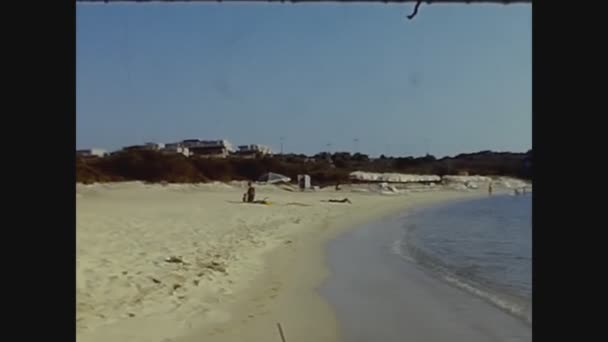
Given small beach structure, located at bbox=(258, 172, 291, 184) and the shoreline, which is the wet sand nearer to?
the shoreline

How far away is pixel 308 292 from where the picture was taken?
9258 millimetres

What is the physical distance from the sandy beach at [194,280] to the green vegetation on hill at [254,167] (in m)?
1.94

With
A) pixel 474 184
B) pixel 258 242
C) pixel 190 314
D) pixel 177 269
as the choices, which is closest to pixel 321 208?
pixel 258 242

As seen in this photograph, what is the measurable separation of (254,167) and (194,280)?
125ft

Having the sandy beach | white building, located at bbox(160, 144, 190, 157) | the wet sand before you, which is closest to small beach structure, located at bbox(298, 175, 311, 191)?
white building, located at bbox(160, 144, 190, 157)

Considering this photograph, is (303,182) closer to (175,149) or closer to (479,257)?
(175,149)

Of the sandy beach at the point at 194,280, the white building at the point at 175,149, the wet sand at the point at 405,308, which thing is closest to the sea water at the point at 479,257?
the wet sand at the point at 405,308

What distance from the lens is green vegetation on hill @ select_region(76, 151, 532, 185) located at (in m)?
23.3

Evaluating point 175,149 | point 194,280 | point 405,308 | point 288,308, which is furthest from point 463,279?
point 175,149

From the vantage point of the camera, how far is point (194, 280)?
884cm

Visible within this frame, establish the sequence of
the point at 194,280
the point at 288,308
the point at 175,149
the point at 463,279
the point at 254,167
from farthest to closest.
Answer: the point at 254,167 → the point at 175,149 → the point at 463,279 → the point at 194,280 → the point at 288,308

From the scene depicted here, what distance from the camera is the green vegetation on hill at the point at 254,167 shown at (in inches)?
918
